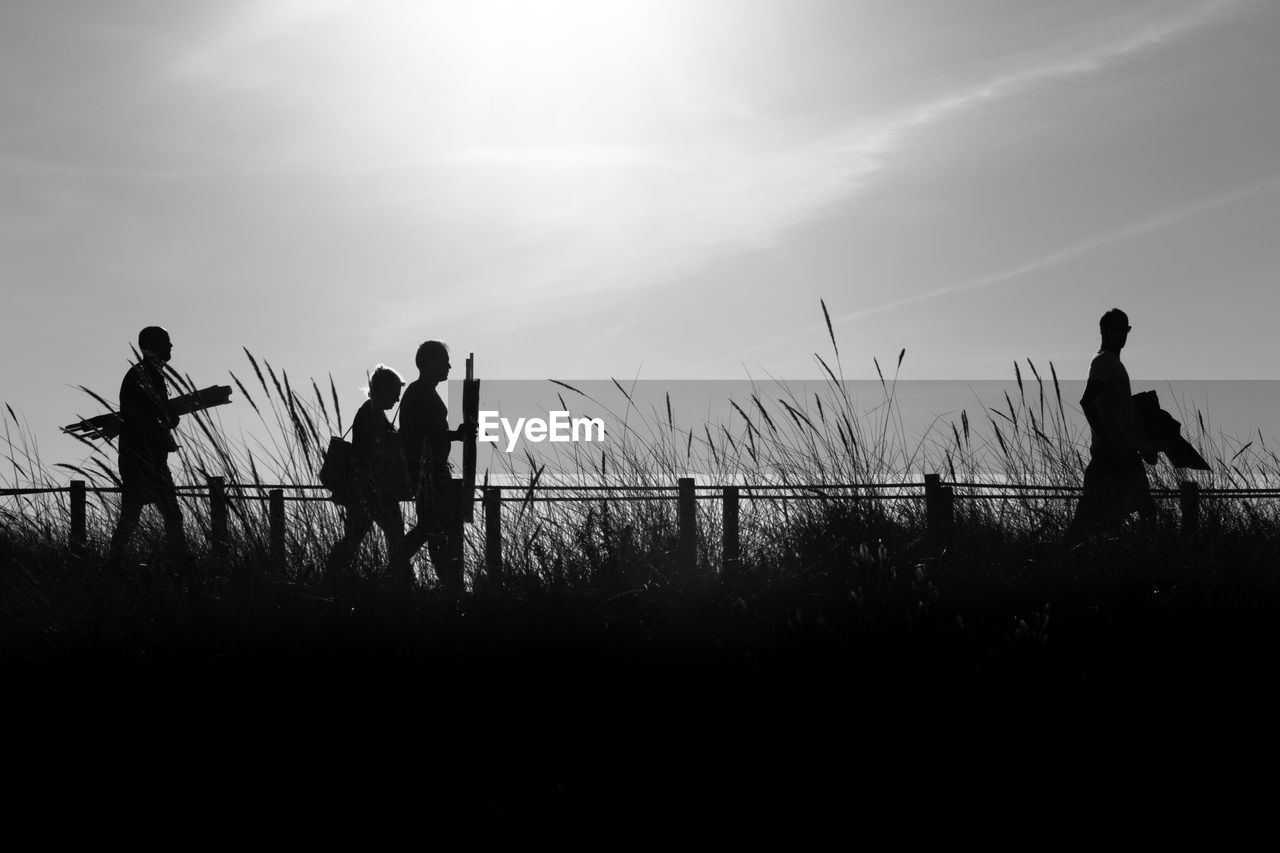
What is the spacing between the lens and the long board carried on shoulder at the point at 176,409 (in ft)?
13.4

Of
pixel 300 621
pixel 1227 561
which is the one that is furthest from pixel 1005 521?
pixel 300 621

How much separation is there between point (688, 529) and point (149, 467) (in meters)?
2.24

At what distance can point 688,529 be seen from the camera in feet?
13.0

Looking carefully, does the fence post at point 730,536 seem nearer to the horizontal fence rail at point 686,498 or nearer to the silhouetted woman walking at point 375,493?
the horizontal fence rail at point 686,498

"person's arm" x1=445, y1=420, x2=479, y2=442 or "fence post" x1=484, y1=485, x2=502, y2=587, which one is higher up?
"person's arm" x1=445, y1=420, x2=479, y2=442

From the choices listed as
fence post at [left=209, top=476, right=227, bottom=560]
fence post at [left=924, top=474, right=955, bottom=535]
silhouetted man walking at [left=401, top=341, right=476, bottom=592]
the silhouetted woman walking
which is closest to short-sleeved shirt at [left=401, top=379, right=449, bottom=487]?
silhouetted man walking at [left=401, top=341, right=476, bottom=592]

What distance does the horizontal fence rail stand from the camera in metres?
3.81

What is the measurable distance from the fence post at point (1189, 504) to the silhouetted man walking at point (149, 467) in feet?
12.8

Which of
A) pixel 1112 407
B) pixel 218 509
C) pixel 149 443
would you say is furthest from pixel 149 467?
pixel 1112 407

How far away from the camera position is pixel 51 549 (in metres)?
4.31

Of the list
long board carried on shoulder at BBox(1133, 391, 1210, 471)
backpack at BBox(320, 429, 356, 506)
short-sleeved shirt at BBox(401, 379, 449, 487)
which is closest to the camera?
backpack at BBox(320, 429, 356, 506)

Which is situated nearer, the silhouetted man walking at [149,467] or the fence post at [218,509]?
the fence post at [218,509]

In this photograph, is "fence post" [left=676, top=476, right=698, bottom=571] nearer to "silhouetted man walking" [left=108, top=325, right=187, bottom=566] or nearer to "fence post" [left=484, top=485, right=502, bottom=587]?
"fence post" [left=484, top=485, right=502, bottom=587]

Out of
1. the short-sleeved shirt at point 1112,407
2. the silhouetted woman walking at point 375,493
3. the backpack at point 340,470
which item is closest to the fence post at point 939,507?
the short-sleeved shirt at point 1112,407
